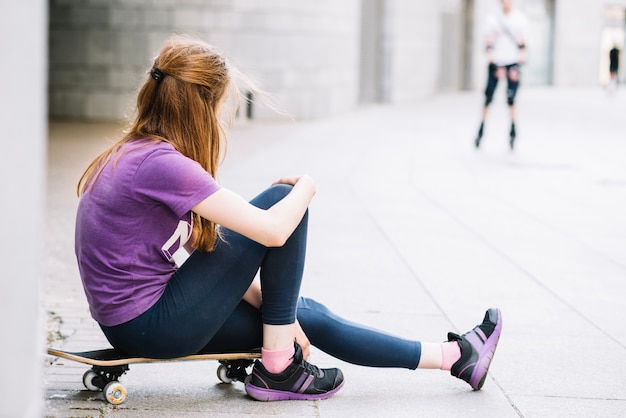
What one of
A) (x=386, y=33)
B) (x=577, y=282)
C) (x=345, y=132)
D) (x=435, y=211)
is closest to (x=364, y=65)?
(x=386, y=33)

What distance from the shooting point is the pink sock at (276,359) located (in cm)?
336

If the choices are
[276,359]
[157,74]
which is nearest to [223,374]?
[276,359]

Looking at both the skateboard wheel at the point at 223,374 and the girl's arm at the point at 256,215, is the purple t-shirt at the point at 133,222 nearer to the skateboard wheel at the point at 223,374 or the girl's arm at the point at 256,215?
the girl's arm at the point at 256,215

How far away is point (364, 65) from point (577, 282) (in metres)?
15.5

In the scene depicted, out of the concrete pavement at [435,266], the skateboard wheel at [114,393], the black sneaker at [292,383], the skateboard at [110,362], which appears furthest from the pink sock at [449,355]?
the skateboard wheel at [114,393]

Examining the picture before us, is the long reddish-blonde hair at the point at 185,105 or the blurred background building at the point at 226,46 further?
the blurred background building at the point at 226,46

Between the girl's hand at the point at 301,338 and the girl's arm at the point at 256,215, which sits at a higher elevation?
the girl's arm at the point at 256,215

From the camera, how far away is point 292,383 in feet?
11.2

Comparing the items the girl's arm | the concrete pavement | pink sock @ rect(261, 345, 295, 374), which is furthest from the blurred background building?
the girl's arm

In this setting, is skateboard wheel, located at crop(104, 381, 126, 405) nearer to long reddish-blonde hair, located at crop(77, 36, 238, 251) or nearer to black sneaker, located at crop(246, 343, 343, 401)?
black sneaker, located at crop(246, 343, 343, 401)

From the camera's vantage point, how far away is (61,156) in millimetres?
10523

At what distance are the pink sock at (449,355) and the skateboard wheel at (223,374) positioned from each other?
76cm

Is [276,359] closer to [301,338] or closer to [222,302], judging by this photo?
[301,338]

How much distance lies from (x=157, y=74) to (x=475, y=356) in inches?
58.6
